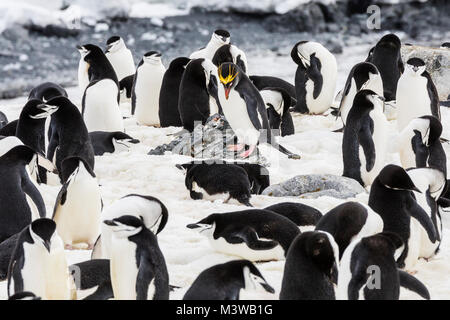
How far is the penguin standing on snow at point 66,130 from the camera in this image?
20.1ft

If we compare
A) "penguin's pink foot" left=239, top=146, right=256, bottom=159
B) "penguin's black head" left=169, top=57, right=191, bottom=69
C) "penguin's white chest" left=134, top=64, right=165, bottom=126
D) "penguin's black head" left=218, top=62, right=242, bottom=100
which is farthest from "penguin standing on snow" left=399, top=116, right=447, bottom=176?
"penguin's white chest" left=134, top=64, right=165, bottom=126

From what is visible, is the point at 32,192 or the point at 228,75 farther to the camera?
the point at 228,75

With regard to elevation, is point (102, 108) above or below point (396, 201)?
below

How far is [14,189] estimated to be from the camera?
4938mm

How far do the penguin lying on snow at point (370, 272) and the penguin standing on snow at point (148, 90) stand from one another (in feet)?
17.9

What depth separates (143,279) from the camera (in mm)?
3748

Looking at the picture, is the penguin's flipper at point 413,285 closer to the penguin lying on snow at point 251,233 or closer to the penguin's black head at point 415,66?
the penguin lying on snow at point 251,233

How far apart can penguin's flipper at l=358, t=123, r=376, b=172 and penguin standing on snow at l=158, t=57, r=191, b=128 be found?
2426 mm

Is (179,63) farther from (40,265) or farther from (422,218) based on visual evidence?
(40,265)

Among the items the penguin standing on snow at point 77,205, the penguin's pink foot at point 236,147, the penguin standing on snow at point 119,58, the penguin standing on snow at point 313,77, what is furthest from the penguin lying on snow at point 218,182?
the penguin standing on snow at point 119,58

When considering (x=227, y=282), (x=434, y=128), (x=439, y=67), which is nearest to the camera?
(x=227, y=282)

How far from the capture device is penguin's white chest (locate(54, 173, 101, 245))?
496 centimetres

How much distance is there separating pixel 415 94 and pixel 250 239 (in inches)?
146

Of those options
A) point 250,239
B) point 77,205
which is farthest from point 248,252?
point 77,205
